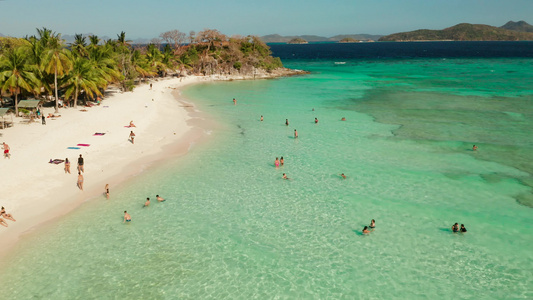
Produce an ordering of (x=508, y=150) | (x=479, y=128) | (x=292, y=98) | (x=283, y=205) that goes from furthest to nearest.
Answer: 1. (x=292, y=98)
2. (x=479, y=128)
3. (x=508, y=150)
4. (x=283, y=205)

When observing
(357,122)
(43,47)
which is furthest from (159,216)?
(43,47)

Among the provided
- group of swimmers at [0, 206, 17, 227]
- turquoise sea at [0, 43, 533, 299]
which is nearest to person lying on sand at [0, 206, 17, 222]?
group of swimmers at [0, 206, 17, 227]

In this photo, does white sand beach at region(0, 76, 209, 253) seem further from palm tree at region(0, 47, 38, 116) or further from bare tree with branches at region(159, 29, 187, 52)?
bare tree with branches at region(159, 29, 187, 52)

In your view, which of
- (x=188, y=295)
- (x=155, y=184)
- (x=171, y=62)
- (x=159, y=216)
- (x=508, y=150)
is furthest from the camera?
(x=171, y=62)

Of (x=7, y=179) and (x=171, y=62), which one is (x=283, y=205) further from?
(x=171, y=62)

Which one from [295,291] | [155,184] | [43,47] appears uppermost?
[43,47]

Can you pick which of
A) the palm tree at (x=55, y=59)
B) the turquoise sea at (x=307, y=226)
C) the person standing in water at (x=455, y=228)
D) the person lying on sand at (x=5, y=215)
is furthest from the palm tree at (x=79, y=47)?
the person standing in water at (x=455, y=228)

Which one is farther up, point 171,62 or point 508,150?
point 171,62
